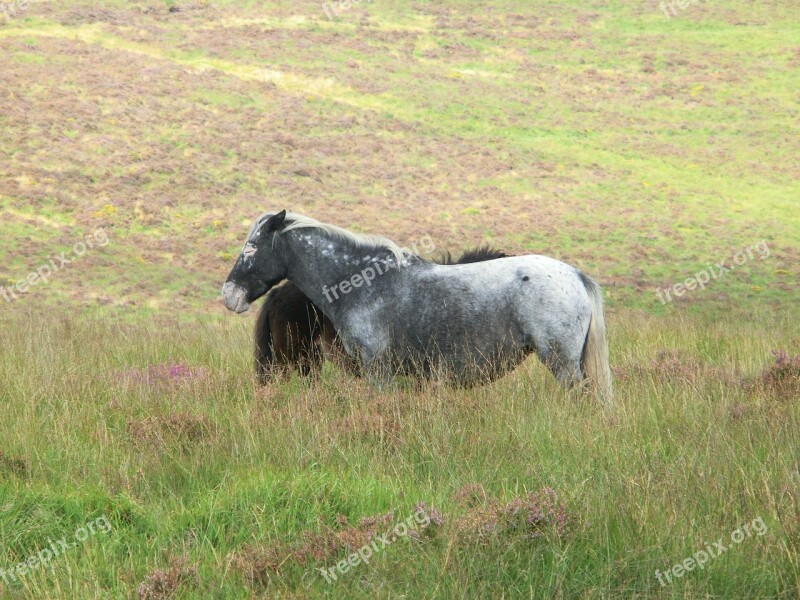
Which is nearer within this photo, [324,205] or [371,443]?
[371,443]

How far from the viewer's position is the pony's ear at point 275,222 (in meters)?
7.54

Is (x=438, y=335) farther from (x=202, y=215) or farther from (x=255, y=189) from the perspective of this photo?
(x=255, y=189)

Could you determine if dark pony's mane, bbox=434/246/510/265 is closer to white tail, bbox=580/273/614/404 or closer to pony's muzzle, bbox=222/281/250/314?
white tail, bbox=580/273/614/404

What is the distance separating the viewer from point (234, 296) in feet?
24.7

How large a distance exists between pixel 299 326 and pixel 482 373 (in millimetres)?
2099

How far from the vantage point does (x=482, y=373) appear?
7.00 m

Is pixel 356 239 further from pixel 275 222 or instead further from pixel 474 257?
pixel 474 257

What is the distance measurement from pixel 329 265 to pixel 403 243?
22716 mm

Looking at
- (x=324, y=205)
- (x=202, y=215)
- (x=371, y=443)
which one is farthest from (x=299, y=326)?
(x=324, y=205)

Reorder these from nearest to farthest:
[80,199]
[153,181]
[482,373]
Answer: [482,373]
[80,199]
[153,181]

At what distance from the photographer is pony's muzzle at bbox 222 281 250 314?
7.52 metres

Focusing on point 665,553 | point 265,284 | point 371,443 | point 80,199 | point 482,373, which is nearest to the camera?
point 665,553

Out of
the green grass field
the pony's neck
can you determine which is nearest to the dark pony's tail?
the green grass field

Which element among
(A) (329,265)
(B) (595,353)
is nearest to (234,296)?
(A) (329,265)
